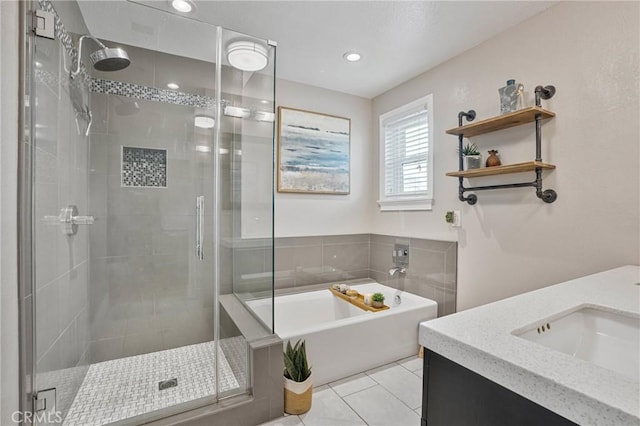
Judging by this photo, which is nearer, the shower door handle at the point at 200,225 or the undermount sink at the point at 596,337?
the undermount sink at the point at 596,337

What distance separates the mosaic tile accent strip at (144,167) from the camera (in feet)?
6.88

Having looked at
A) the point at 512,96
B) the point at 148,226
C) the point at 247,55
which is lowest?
the point at 148,226

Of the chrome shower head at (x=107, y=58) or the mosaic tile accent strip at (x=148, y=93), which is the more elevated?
the chrome shower head at (x=107, y=58)

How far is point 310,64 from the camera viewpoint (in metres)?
2.65

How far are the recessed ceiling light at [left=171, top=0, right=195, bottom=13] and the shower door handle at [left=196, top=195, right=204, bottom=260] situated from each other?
1.21 metres

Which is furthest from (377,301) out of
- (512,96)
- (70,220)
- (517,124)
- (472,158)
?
(70,220)

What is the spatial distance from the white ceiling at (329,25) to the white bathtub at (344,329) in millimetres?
1850

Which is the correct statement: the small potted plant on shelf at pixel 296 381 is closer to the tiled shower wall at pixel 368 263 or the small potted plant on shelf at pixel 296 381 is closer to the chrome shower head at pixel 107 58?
the tiled shower wall at pixel 368 263

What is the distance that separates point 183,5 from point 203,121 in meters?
0.72

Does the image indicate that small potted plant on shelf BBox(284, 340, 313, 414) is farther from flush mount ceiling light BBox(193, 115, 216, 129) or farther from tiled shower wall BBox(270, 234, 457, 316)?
flush mount ceiling light BBox(193, 115, 216, 129)

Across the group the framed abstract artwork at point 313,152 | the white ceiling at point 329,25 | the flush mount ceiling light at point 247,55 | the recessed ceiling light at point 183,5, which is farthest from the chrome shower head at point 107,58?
the framed abstract artwork at point 313,152

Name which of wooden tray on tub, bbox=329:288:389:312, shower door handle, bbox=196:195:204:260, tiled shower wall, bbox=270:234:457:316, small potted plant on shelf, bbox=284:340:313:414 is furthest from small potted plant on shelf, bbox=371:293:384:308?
shower door handle, bbox=196:195:204:260

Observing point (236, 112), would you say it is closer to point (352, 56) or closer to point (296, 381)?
point (352, 56)

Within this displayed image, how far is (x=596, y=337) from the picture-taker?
3.05 feet
